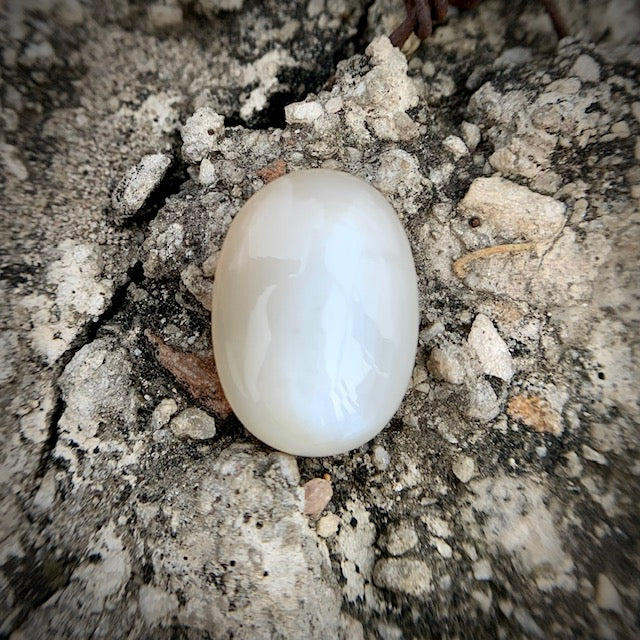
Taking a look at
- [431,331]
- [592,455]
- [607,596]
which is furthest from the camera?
[431,331]

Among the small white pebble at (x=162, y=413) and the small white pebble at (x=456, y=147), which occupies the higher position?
the small white pebble at (x=456, y=147)

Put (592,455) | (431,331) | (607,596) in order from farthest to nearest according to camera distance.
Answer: (431,331)
(592,455)
(607,596)

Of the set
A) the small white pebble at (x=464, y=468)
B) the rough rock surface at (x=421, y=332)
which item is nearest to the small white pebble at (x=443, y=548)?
the rough rock surface at (x=421, y=332)

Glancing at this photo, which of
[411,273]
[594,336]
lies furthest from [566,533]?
[411,273]

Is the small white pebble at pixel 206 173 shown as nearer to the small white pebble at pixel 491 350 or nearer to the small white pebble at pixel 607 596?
the small white pebble at pixel 491 350

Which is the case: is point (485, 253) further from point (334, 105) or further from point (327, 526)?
point (327, 526)

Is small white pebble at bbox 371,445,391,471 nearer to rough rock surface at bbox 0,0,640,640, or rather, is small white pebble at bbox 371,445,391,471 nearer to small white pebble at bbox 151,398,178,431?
rough rock surface at bbox 0,0,640,640

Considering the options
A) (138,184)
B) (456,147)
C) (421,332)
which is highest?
(456,147)

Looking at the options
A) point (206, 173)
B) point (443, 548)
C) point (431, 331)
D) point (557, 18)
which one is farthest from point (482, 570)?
point (557, 18)
